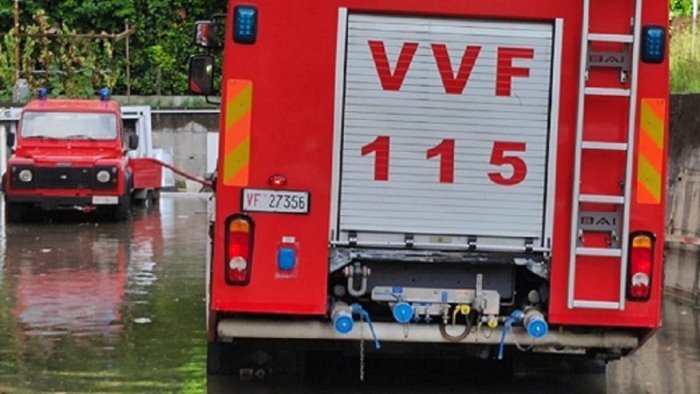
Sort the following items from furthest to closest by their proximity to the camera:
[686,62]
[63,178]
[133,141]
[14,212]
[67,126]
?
[133,141] → [67,126] → [14,212] → [63,178] → [686,62]

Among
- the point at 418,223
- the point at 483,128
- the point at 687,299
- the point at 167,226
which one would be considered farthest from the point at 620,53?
the point at 167,226

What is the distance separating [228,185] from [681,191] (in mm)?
8205

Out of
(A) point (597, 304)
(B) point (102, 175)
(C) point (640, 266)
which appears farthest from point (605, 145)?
(B) point (102, 175)

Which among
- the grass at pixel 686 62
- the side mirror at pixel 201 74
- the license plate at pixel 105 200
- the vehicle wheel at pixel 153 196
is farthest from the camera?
the vehicle wheel at pixel 153 196

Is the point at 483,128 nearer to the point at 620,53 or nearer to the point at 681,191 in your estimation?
the point at 620,53

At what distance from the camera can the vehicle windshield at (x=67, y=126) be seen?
87.5ft

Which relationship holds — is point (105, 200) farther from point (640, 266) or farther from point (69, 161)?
point (640, 266)

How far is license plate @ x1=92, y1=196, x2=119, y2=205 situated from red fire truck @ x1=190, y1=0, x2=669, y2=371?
55.3ft

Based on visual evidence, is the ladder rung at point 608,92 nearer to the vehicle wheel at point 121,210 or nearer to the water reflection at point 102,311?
the water reflection at point 102,311

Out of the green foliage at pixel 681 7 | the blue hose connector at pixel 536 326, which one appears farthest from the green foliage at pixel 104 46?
the blue hose connector at pixel 536 326

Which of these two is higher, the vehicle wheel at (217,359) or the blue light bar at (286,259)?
the blue light bar at (286,259)

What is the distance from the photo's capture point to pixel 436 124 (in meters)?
9.02

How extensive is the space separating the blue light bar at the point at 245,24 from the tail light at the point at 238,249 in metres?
1.05

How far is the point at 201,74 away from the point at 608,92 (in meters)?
2.74
